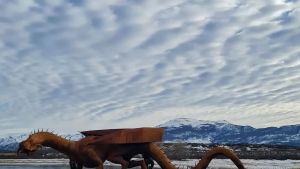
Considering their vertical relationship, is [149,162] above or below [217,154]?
below

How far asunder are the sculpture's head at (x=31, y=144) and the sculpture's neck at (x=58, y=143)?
42 centimetres

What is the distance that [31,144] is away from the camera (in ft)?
44.7

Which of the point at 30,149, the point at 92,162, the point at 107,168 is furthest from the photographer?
the point at 107,168

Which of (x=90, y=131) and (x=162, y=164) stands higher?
(x=90, y=131)

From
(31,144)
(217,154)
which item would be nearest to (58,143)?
(31,144)

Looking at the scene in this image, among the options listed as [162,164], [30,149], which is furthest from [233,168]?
[30,149]

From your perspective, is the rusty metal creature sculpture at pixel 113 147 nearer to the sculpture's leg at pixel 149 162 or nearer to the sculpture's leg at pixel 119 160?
the sculpture's leg at pixel 119 160

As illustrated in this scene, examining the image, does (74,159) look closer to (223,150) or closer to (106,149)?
(106,149)

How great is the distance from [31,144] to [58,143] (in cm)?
128

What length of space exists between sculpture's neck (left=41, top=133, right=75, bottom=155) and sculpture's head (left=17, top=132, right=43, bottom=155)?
419mm

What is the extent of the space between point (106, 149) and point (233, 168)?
35.2m

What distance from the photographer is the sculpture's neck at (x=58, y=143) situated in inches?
569

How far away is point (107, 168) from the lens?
152ft

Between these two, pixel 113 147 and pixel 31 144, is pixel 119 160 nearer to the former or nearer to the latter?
pixel 113 147
